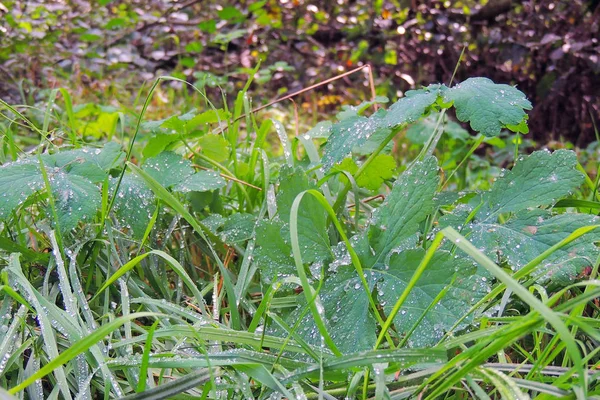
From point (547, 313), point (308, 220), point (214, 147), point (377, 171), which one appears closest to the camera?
point (547, 313)

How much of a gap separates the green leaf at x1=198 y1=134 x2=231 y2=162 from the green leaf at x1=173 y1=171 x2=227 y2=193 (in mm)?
173

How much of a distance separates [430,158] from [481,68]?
10.5ft

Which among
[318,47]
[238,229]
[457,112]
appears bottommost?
[318,47]

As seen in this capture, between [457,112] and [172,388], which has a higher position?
[457,112]

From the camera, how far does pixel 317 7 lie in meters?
4.86

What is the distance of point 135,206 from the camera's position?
981 mm

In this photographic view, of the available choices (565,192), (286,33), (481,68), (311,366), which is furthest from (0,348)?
(286,33)

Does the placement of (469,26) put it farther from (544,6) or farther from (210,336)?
(210,336)

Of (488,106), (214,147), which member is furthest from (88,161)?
(488,106)

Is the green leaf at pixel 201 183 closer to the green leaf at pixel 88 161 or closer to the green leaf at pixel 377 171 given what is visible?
the green leaf at pixel 88 161

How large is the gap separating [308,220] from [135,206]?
0.31 m

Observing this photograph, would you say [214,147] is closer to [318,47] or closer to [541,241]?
[541,241]

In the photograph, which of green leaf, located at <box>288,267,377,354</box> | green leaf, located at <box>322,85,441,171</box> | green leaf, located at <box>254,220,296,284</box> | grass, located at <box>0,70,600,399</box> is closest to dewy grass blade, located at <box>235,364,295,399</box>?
grass, located at <box>0,70,600,399</box>

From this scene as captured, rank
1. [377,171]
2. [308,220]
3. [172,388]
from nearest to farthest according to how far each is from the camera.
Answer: [172,388]
[308,220]
[377,171]
